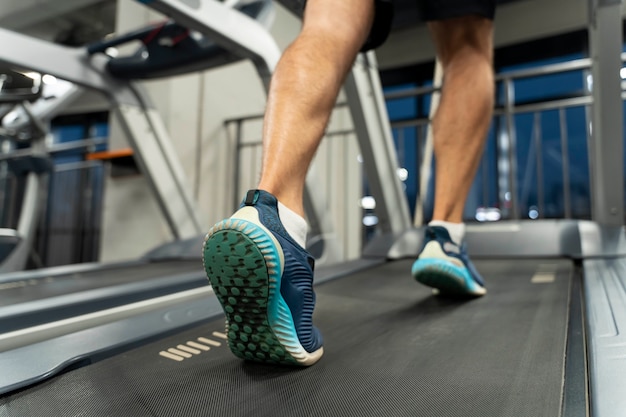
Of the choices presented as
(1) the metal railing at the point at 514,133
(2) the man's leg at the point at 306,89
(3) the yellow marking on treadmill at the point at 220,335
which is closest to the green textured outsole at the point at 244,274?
(2) the man's leg at the point at 306,89

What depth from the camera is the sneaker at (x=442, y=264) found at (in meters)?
0.84

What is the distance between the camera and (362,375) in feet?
1.83

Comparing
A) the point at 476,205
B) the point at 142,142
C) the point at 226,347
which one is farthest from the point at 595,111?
the point at 476,205

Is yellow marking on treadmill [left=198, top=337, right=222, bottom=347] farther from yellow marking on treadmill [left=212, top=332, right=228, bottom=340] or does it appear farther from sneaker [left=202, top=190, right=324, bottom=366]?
sneaker [left=202, top=190, right=324, bottom=366]

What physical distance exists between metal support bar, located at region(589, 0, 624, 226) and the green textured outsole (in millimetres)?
1562

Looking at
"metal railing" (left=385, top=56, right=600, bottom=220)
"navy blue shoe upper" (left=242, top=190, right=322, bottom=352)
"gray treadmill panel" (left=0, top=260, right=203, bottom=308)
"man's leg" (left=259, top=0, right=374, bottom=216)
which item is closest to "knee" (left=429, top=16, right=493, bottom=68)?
"man's leg" (left=259, top=0, right=374, bottom=216)

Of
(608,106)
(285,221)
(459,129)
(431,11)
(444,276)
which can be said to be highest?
(431,11)

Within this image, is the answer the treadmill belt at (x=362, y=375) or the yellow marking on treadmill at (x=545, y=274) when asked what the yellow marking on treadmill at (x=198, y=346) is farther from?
the yellow marking on treadmill at (x=545, y=274)

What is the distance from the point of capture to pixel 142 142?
2.41 metres

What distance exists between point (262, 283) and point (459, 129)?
2.29ft

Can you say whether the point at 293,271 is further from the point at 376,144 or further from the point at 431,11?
the point at 376,144

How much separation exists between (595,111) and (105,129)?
632 cm

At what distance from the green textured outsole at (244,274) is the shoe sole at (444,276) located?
0.39 m

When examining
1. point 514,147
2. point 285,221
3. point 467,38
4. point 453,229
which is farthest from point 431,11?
point 514,147
